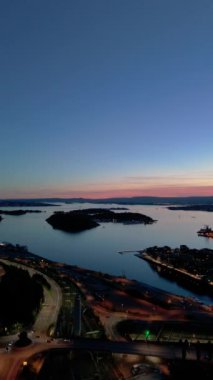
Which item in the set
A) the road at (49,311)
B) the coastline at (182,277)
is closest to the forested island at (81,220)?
the coastline at (182,277)

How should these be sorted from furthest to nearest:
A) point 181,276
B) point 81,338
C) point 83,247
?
point 83,247 → point 181,276 → point 81,338

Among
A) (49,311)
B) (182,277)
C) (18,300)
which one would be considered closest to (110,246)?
(182,277)

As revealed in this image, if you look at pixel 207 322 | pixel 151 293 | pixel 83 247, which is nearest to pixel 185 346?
pixel 207 322

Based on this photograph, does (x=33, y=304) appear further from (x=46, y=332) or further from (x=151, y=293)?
(x=151, y=293)

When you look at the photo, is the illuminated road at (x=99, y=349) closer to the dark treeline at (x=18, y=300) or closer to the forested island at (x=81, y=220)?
the dark treeline at (x=18, y=300)

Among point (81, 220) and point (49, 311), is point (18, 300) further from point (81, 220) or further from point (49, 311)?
point (81, 220)

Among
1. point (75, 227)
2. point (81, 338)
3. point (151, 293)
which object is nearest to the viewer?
point (81, 338)

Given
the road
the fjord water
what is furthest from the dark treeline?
the fjord water
